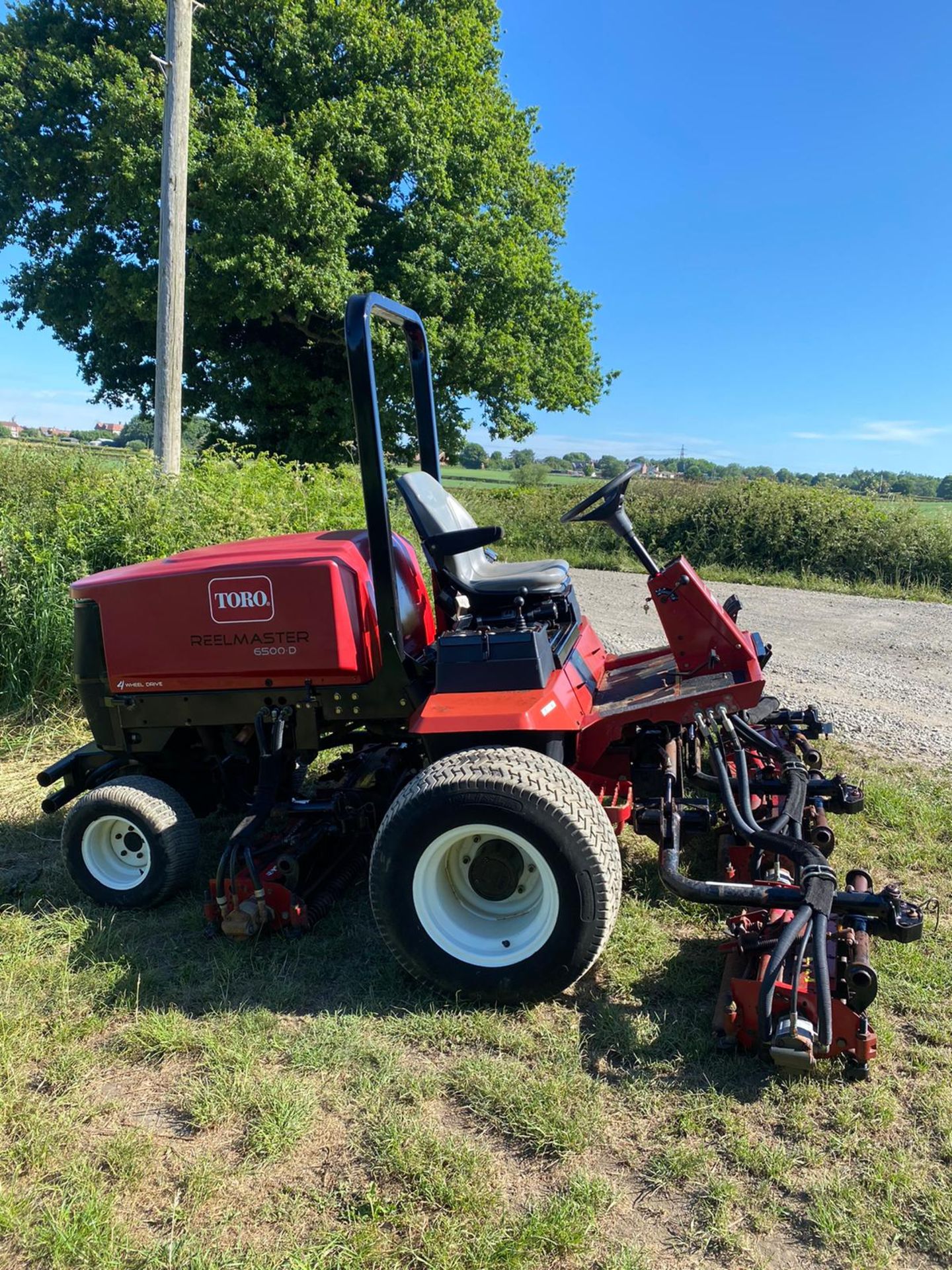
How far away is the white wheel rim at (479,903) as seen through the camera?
2676 millimetres

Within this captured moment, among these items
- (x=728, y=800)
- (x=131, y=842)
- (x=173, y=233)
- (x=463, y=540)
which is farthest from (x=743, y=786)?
(x=173, y=233)

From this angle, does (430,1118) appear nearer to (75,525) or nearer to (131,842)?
(131,842)

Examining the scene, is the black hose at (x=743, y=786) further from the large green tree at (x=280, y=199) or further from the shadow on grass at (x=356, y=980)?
the large green tree at (x=280, y=199)

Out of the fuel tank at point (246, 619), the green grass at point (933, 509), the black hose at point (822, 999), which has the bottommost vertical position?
the black hose at point (822, 999)

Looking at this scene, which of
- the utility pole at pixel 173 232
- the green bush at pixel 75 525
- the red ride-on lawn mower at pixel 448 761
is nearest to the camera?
the red ride-on lawn mower at pixel 448 761

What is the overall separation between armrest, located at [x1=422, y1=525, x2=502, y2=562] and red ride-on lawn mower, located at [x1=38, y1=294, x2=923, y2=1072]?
0.01 metres

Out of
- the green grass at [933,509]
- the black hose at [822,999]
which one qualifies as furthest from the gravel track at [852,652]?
the black hose at [822,999]

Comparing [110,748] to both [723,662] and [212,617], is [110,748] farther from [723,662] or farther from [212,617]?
[723,662]

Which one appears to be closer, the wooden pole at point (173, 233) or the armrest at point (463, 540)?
the armrest at point (463, 540)

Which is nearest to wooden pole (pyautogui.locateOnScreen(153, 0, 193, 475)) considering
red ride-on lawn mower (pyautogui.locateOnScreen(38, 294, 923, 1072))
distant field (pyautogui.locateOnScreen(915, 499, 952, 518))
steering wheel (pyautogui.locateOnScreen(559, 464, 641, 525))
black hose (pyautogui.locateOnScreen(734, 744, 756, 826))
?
red ride-on lawn mower (pyautogui.locateOnScreen(38, 294, 923, 1072))

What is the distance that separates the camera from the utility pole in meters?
8.12

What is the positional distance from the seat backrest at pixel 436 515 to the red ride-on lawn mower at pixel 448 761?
0.05 ft

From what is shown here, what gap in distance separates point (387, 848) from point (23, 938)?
168 cm

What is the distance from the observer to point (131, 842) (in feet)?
11.8
